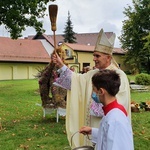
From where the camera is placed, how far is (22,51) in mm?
46188

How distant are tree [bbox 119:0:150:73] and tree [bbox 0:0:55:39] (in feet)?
93.2

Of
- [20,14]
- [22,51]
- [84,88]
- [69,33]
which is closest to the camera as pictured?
[84,88]

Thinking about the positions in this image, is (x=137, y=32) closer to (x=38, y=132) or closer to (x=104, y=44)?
(x=38, y=132)

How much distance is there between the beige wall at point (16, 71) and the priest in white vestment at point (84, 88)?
128ft

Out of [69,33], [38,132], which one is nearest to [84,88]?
[38,132]

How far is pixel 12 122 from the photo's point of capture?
991 cm

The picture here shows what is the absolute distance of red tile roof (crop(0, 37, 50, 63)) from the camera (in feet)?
144

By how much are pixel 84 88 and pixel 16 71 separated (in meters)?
40.2

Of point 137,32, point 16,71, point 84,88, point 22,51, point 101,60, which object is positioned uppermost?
point 137,32

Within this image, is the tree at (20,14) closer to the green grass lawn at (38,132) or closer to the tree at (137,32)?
the green grass lawn at (38,132)

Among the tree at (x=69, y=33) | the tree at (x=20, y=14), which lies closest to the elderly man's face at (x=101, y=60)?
the tree at (x=20, y=14)

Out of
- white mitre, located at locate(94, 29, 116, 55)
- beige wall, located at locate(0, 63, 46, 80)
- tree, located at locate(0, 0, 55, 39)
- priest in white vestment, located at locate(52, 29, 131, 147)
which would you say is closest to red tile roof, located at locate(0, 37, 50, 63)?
beige wall, located at locate(0, 63, 46, 80)

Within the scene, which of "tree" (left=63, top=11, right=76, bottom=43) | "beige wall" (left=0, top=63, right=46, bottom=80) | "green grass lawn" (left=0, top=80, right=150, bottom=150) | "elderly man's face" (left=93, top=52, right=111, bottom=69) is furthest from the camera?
"tree" (left=63, top=11, right=76, bottom=43)

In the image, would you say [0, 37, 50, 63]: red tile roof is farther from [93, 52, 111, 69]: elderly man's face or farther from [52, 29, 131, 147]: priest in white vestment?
[93, 52, 111, 69]: elderly man's face
